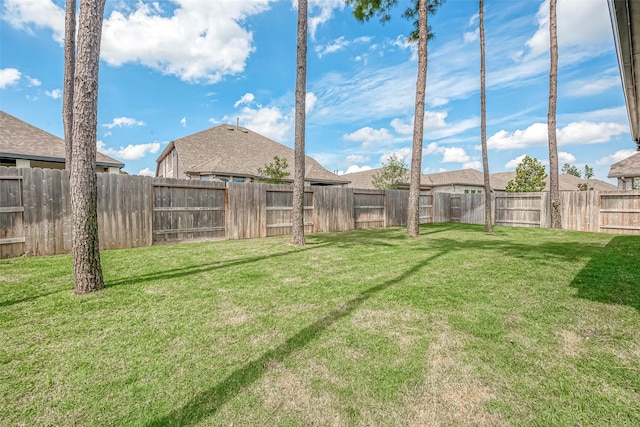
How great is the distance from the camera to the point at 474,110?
12.1m

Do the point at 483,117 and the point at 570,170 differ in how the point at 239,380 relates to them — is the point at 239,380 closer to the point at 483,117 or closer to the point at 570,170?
the point at 483,117

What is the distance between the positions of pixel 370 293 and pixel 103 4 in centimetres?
491

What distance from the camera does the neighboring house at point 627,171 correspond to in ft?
52.0

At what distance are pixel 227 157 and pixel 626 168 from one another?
23388 millimetres

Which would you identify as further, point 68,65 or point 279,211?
point 279,211

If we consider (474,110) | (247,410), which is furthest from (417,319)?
(474,110)

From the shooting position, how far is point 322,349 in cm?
223

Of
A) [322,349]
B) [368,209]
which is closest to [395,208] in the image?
[368,209]

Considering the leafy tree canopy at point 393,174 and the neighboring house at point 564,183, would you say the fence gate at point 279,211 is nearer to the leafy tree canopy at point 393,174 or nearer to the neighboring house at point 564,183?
the leafy tree canopy at point 393,174

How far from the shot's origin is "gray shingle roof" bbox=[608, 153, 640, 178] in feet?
51.9

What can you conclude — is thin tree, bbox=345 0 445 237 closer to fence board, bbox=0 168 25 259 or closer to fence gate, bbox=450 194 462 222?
fence gate, bbox=450 194 462 222

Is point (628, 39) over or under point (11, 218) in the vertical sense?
over

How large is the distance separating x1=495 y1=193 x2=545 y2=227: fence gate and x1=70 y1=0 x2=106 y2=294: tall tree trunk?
16.0 meters

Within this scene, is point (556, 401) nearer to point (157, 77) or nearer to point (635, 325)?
point (635, 325)
